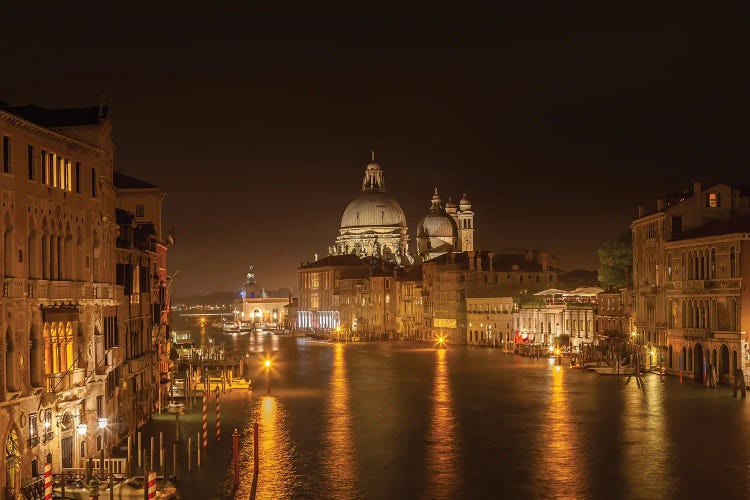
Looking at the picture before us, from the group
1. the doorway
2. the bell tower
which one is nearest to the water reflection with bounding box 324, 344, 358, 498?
the doorway

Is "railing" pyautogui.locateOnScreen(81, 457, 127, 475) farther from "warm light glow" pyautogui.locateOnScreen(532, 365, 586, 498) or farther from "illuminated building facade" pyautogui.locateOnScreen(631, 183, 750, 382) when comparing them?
"illuminated building facade" pyautogui.locateOnScreen(631, 183, 750, 382)

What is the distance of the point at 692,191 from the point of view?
53.4m

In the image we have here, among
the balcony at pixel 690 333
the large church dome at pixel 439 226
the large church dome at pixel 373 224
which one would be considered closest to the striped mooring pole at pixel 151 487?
→ the balcony at pixel 690 333

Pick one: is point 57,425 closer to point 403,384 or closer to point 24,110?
point 24,110

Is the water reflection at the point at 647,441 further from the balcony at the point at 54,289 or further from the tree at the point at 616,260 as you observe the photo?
→ the tree at the point at 616,260

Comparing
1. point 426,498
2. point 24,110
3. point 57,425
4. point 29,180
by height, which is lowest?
point 426,498

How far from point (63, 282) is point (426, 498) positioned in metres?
8.34

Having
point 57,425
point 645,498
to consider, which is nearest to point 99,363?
point 57,425

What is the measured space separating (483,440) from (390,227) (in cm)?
12037

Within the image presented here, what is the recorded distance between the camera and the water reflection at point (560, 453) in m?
24.7

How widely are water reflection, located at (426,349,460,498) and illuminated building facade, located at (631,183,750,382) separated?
33.8ft

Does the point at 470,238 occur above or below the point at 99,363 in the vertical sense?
above

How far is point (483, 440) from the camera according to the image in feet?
105

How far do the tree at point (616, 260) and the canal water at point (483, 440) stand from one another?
69.4 feet
